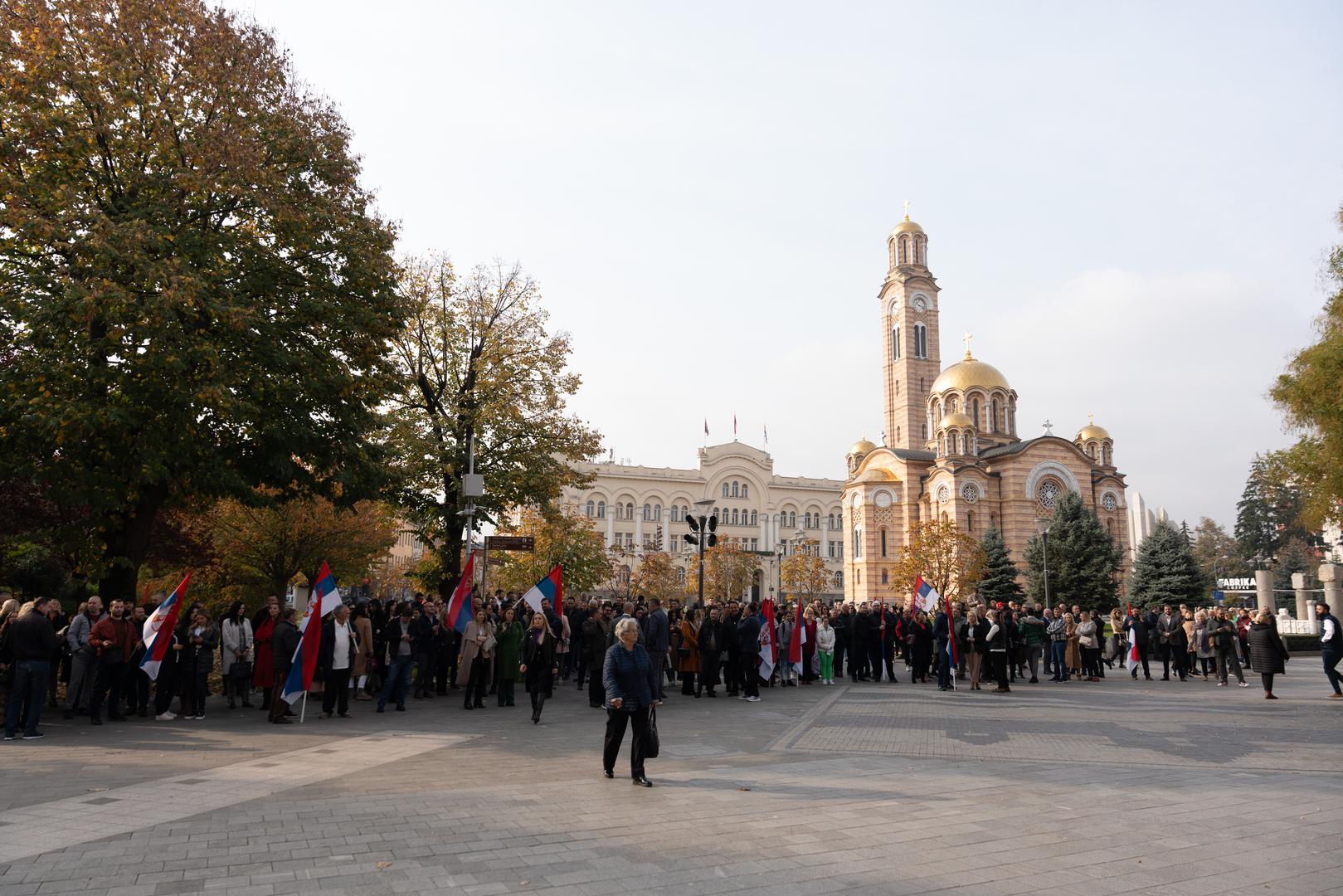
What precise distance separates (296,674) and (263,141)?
9.70 metres

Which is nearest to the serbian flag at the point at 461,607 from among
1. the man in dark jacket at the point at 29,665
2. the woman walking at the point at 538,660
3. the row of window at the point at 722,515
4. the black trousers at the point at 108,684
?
the woman walking at the point at 538,660

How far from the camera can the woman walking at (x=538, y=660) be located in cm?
1342

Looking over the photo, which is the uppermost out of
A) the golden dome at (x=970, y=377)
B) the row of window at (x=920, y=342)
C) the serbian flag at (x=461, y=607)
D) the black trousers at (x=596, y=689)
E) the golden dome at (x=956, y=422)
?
the row of window at (x=920, y=342)

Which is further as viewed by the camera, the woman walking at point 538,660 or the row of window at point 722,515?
the row of window at point 722,515

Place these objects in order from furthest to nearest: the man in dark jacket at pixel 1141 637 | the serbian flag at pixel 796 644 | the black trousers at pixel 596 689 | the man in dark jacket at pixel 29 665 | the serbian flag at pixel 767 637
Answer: the man in dark jacket at pixel 1141 637
the serbian flag at pixel 796 644
the serbian flag at pixel 767 637
the black trousers at pixel 596 689
the man in dark jacket at pixel 29 665

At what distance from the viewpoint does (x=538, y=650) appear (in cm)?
1353

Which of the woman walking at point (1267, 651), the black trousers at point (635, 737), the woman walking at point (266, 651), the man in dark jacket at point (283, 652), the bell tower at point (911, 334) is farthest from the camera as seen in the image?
the bell tower at point (911, 334)

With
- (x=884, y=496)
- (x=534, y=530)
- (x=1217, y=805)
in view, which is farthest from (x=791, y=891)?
(x=884, y=496)

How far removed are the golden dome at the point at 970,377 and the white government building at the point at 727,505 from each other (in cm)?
2093

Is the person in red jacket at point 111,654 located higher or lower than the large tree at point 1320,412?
lower

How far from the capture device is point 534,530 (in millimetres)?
48312

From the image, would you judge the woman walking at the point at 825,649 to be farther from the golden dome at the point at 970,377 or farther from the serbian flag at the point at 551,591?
the golden dome at the point at 970,377

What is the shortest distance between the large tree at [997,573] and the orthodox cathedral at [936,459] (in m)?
5.66

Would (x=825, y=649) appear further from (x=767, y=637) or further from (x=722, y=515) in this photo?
(x=722, y=515)
